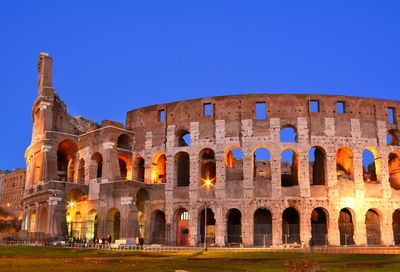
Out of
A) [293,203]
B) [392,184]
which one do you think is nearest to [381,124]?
[392,184]

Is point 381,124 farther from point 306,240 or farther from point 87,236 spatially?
point 87,236

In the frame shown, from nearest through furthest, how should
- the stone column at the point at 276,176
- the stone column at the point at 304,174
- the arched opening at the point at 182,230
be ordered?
1. the stone column at the point at 304,174
2. the stone column at the point at 276,176
3. the arched opening at the point at 182,230

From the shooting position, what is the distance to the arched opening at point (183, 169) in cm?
4469

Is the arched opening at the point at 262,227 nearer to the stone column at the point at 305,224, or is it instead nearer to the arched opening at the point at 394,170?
the stone column at the point at 305,224

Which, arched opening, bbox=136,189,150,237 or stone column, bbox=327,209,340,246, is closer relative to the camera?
stone column, bbox=327,209,340,246

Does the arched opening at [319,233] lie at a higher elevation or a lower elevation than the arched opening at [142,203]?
lower

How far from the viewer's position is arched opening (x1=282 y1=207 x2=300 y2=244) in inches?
1531

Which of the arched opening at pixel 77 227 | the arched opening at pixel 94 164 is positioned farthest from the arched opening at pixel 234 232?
the arched opening at pixel 77 227

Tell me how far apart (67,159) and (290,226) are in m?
25.9

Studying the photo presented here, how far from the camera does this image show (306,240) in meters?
38.3

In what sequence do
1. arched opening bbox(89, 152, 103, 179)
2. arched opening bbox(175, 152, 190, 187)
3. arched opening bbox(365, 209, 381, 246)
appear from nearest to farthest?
arched opening bbox(365, 209, 381, 246), arched opening bbox(175, 152, 190, 187), arched opening bbox(89, 152, 103, 179)

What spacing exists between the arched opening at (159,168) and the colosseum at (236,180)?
0.50 ft

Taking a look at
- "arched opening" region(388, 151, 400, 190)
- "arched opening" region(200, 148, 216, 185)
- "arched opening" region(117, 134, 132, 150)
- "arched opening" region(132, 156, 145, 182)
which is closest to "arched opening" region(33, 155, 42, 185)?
"arched opening" region(117, 134, 132, 150)

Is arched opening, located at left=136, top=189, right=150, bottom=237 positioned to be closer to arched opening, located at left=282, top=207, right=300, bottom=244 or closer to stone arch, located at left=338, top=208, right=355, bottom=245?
arched opening, located at left=282, top=207, right=300, bottom=244
